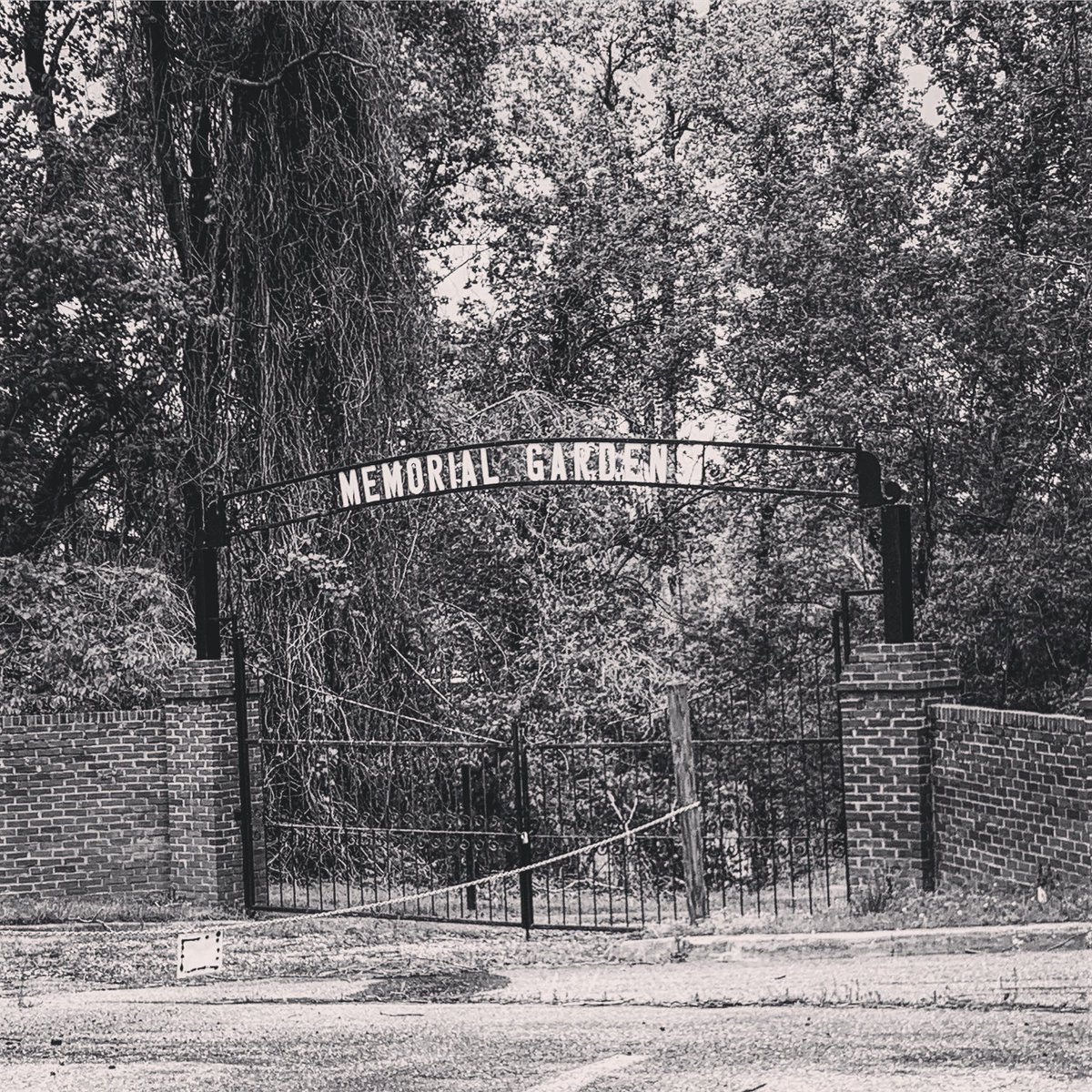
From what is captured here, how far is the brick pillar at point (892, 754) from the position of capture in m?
11.5

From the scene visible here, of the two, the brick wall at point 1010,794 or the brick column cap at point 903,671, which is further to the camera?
the brick column cap at point 903,671

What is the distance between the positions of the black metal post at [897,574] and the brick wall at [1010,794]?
2.19 feet

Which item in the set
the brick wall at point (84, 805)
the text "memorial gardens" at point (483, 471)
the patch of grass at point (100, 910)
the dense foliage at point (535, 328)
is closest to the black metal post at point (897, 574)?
the text "memorial gardens" at point (483, 471)

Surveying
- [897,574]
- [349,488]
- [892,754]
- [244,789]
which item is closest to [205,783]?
[244,789]

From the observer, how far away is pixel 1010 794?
1065 cm

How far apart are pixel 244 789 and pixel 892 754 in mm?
5711

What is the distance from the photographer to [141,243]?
59.4 feet

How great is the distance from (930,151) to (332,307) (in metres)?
10.00

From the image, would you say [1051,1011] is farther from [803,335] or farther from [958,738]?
[803,335]

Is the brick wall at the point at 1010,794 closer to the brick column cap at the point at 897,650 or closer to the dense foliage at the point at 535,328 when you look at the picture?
the brick column cap at the point at 897,650

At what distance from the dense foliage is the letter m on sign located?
13.9 feet

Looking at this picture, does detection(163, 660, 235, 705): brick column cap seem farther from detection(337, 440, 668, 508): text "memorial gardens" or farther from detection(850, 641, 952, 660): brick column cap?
detection(850, 641, 952, 660): brick column cap

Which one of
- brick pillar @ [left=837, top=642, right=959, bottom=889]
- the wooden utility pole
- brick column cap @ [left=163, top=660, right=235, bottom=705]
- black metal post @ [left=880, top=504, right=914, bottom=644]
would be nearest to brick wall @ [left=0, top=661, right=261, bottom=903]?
brick column cap @ [left=163, top=660, right=235, bottom=705]

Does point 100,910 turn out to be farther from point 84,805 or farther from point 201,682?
point 201,682
